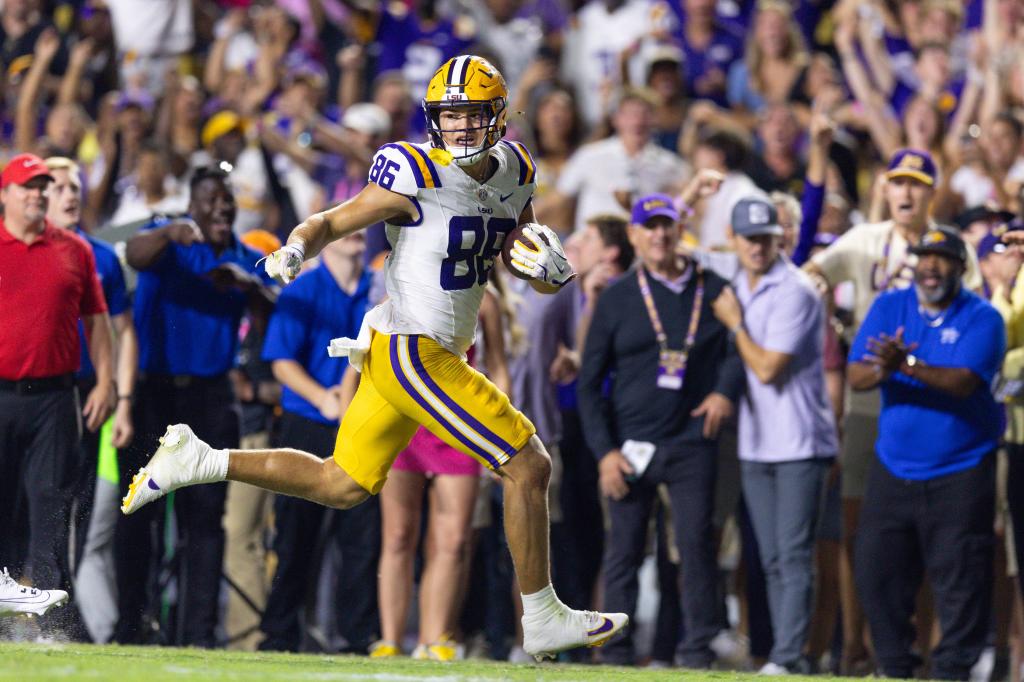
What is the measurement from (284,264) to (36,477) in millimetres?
2578

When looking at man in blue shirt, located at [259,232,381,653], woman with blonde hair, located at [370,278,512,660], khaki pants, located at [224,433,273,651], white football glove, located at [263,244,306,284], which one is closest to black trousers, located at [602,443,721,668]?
woman with blonde hair, located at [370,278,512,660]

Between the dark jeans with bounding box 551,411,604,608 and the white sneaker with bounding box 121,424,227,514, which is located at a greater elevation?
the white sneaker with bounding box 121,424,227,514

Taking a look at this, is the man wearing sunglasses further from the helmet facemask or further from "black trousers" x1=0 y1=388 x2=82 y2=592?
"black trousers" x1=0 y1=388 x2=82 y2=592

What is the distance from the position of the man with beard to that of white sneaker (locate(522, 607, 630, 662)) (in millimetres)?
2593

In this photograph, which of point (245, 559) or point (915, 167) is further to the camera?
point (245, 559)

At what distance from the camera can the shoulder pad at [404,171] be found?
260 inches

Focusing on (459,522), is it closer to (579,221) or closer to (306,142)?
(579,221)

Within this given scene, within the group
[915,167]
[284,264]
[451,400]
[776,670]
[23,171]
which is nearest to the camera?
[284,264]

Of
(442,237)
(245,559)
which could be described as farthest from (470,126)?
(245,559)

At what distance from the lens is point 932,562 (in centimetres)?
817

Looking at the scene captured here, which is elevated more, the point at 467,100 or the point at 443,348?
the point at 467,100

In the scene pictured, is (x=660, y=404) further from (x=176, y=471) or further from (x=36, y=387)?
(x=36, y=387)

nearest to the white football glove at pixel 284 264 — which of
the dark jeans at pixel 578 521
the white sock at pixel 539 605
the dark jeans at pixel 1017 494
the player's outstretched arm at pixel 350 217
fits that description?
the player's outstretched arm at pixel 350 217

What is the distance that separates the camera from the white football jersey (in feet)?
21.9
